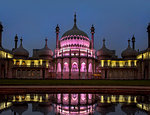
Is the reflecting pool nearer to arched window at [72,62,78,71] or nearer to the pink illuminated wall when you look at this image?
arched window at [72,62,78,71]

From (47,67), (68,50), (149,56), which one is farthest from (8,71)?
(149,56)

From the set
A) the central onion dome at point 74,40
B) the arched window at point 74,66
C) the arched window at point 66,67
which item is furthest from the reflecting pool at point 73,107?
the central onion dome at point 74,40

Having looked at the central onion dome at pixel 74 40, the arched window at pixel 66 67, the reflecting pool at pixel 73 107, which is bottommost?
the reflecting pool at pixel 73 107

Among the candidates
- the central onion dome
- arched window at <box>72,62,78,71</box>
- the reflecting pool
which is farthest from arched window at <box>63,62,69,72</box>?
the reflecting pool

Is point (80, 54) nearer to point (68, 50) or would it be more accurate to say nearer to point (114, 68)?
point (68, 50)

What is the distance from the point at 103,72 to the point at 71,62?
52.7ft

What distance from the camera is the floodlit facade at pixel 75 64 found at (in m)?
61.3

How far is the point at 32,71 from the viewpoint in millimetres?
65812

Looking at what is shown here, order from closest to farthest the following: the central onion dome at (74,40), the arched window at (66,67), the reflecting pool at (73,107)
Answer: the reflecting pool at (73,107)
the arched window at (66,67)
the central onion dome at (74,40)

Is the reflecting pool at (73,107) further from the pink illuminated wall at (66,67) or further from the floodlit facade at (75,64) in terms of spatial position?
the pink illuminated wall at (66,67)

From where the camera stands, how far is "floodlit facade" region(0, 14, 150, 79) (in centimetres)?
6134

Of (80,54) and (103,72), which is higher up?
(80,54)

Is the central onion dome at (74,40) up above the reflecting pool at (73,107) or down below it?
above

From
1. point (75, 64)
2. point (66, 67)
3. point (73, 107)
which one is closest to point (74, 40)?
point (75, 64)
